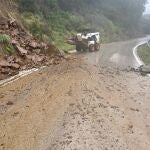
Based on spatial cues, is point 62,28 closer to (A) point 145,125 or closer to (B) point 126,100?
(B) point 126,100

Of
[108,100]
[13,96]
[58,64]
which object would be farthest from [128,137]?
[58,64]

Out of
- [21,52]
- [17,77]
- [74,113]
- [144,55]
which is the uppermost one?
[74,113]

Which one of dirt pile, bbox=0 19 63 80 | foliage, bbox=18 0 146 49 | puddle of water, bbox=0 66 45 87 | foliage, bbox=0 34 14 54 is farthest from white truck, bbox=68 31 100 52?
puddle of water, bbox=0 66 45 87

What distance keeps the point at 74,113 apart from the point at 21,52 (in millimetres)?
11564

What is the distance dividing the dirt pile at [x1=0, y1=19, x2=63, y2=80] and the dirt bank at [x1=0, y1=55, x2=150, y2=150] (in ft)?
5.82

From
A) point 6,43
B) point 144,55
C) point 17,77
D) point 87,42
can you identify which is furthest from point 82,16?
point 17,77

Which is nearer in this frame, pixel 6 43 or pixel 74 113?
pixel 74 113

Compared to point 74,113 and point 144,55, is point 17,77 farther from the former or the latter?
point 144,55

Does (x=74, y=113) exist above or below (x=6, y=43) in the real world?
above

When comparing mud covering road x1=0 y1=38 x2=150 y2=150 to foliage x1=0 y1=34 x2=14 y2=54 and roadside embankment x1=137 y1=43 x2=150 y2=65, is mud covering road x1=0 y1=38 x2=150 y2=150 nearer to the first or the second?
foliage x1=0 y1=34 x2=14 y2=54

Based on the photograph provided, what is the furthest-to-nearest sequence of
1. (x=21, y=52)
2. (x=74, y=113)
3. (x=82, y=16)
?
1. (x=82, y=16)
2. (x=21, y=52)
3. (x=74, y=113)

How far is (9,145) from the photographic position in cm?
1012

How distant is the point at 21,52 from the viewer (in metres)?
23.8

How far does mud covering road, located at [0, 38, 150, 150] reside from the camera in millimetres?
10422
